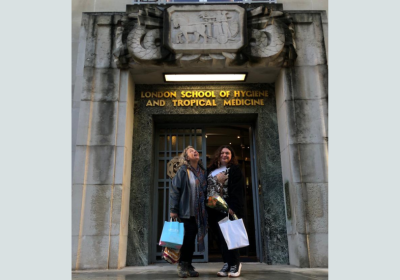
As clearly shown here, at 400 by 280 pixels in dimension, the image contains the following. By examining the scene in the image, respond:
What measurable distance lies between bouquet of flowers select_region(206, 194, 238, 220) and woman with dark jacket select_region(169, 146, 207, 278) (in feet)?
0.89

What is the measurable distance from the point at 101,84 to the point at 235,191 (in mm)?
4476

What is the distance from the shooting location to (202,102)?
341 inches

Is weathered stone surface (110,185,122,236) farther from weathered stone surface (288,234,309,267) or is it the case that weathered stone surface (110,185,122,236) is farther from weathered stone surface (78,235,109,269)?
weathered stone surface (288,234,309,267)

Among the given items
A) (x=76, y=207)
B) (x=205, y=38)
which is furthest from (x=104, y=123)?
(x=205, y=38)

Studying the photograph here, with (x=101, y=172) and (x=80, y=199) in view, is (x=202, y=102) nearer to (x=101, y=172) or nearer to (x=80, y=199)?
(x=101, y=172)

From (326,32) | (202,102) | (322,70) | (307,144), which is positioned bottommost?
(307,144)

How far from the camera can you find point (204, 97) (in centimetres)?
873

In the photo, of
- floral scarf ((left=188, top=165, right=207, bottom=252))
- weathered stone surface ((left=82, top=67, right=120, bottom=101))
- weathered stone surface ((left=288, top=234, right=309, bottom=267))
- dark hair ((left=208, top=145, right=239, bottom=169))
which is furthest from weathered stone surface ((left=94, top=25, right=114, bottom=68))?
weathered stone surface ((left=288, top=234, right=309, bottom=267))

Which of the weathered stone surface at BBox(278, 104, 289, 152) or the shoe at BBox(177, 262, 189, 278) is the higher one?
the weathered stone surface at BBox(278, 104, 289, 152)

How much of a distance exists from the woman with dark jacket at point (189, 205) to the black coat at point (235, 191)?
0.48 metres

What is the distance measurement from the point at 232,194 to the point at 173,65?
3.87 m

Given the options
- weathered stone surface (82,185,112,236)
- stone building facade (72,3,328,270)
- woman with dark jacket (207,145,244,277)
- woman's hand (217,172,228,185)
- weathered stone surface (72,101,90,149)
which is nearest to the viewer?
woman with dark jacket (207,145,244,277)

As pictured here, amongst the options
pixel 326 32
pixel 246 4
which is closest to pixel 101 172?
pixel 246 4

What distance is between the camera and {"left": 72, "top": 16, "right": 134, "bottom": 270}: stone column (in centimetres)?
682
